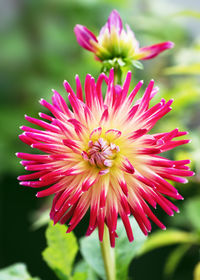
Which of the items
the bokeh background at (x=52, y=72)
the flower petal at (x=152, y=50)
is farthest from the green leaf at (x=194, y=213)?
the flower petal at (x=152, y=50)

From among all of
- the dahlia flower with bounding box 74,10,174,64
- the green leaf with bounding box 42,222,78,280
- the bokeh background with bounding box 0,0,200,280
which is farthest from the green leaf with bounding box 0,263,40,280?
the bokeh background with bounding box 0,0,200,280

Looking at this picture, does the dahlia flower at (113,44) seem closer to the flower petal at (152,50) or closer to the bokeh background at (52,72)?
the flower petal at (152,50)

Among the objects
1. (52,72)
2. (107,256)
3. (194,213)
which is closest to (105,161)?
(107,256)

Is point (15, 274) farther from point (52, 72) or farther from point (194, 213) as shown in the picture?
point (52, 72)

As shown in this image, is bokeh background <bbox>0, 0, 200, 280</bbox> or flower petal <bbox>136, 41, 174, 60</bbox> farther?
bokeh background <bbox>0, 0, 200, 280</bbox>

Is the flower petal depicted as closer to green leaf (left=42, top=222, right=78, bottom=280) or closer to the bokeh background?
green leaf (left=42, top=222, right=78, bottom=280)
